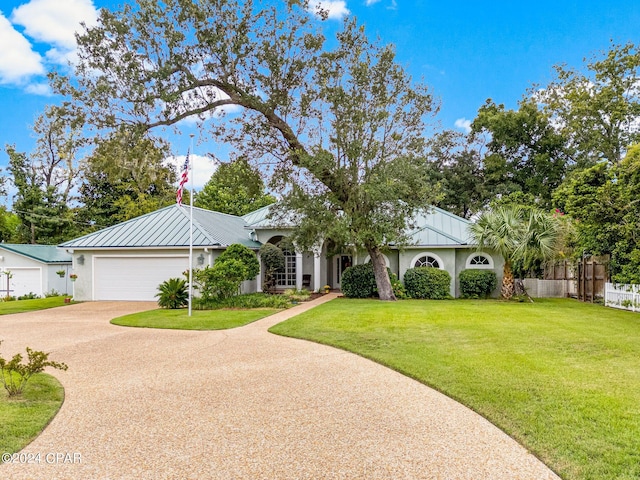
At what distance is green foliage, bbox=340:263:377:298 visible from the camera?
18.2 metres

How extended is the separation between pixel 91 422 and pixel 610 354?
8073 millimetres

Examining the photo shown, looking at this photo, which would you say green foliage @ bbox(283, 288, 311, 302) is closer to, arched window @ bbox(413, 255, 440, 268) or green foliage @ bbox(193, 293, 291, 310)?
green foliage @ bbox(193, 293, 291, 310)

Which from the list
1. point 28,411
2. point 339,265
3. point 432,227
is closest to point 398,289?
point 432,227

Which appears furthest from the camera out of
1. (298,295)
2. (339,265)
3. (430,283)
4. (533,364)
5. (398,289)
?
(339,265)

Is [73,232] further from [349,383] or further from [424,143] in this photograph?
[349,383]

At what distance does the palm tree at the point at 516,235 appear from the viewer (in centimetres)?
1573

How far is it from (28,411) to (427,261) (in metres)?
16.4

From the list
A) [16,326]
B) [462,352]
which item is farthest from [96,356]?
[462,352]

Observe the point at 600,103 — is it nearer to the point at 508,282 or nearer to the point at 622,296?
the point at 508,282

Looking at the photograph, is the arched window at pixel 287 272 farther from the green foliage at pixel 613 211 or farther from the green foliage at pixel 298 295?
the green foliage at pixel 613 211

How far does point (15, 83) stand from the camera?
20.0 metres

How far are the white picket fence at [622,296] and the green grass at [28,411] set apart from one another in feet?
52.2

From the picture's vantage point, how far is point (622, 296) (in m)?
14.2

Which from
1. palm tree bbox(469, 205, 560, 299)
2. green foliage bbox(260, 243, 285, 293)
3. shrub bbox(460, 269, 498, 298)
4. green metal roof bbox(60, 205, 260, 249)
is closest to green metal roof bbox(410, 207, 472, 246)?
palm tree bbox(469, 205, 560, 299)
